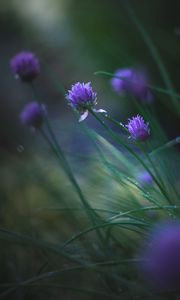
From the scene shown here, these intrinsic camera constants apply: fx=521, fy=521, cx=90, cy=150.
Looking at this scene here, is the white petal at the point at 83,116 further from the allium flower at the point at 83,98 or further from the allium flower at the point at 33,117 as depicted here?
the allium flower at the point at 33,117

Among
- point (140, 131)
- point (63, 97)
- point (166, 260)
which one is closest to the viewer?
point (166, 260)

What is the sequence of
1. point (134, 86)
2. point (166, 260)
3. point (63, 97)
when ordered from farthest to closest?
point (63, 97)
point (134, 86)
point (166, 260)

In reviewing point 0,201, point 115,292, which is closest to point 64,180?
point 0,201

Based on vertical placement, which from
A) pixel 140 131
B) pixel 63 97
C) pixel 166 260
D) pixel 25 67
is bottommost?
pixel 166 260

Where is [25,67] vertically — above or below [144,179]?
above

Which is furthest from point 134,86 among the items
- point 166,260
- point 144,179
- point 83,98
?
point 166,260

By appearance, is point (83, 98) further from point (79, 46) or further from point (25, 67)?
point (79, 46)

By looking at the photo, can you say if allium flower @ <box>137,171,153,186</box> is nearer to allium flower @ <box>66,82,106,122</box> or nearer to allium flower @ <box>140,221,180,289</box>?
allium flower @ <box>66,82,106,122</box>

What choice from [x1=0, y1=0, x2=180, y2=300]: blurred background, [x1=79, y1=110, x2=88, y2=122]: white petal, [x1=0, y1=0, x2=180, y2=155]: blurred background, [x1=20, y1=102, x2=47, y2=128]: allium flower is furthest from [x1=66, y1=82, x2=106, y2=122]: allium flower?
[x1=0, y1=0, x2=180, y2=155]: blurred background
